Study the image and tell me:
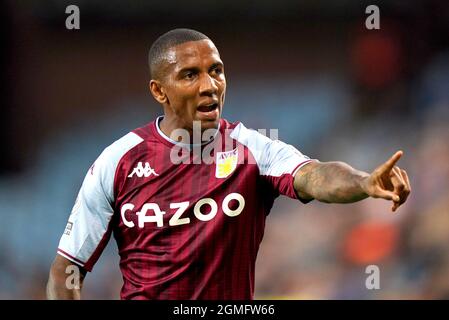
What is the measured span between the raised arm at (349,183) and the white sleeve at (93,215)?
0.95 metres

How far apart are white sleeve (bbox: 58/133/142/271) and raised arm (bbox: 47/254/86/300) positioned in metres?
0.03

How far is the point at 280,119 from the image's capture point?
6.57 meters

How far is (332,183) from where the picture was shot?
3.16 m

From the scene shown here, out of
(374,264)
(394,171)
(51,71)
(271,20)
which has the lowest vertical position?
(374,264)

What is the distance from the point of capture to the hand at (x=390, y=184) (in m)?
2.73

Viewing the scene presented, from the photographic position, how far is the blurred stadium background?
6273 millimetres

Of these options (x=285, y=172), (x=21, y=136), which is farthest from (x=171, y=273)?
(x=21, y=136)

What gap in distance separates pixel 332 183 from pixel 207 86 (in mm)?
867

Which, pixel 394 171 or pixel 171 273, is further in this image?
pixel 171 273

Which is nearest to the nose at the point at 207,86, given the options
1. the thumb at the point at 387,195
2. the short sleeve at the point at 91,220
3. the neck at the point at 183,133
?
the neck at the point at 183,133

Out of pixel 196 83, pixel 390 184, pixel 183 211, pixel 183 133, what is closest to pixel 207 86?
pixel 196 83

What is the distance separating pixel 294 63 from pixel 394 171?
4096 millimetres

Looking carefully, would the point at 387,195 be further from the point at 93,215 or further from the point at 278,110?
the point at 278,110

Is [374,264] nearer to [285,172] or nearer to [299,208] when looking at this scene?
[299,208]
